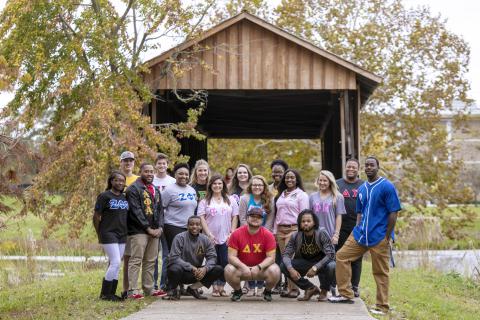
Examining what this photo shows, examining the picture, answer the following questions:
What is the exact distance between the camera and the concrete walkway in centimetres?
914

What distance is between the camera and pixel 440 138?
30609 mm

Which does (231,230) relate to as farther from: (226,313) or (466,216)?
(466,216)

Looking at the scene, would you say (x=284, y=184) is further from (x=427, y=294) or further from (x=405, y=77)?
(x=405, y=77)

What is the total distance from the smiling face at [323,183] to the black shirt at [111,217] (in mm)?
2524

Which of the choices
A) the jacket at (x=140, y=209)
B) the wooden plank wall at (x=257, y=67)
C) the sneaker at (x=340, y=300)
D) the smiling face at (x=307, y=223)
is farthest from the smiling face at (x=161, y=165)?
the wooden plank wall at (x=257, y=67)

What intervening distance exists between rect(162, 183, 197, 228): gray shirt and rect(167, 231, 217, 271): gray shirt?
0.41 meters

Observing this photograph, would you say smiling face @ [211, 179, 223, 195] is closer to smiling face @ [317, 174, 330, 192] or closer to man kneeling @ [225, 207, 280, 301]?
man kneeling @ [225, 207, 280, 301]

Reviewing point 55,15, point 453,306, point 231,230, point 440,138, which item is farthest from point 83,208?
point 440,138

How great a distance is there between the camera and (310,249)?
1052 cm

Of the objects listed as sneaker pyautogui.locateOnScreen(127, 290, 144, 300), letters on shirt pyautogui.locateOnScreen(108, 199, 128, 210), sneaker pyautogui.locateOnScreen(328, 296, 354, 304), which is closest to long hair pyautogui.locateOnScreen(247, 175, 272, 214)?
sneaker pyautogui.locateOnScreen(328, 296, 354, 304)

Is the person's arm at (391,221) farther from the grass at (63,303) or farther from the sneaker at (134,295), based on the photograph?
the sneaker at (134,295)

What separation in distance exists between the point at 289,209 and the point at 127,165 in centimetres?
216

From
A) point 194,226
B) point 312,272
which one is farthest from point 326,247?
point 194,226

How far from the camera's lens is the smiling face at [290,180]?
11.1 metres
